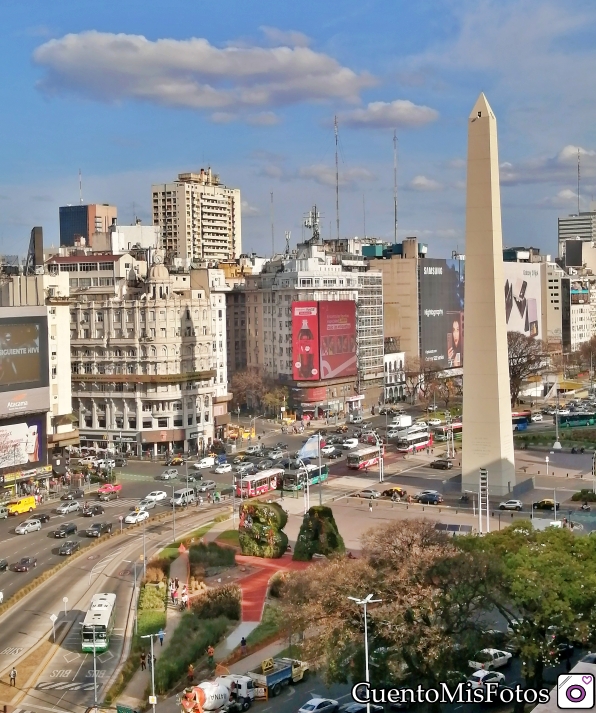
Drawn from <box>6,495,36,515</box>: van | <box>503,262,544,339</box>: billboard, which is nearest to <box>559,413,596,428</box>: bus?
<box>503,262,544,339</box>: billboard

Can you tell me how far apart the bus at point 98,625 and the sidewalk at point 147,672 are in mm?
1622

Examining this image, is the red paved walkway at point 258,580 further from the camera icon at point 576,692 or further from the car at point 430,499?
the camera icon at point 576,692

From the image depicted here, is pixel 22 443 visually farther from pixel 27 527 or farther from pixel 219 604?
pixel 219 604

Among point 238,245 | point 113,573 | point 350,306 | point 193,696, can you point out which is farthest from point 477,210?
point 238,245

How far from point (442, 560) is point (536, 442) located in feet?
191

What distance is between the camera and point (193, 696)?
30375 mm

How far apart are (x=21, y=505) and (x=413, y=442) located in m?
33.8

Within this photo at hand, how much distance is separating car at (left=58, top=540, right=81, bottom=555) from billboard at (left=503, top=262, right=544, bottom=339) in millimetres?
91248

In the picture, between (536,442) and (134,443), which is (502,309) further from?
(134,443)

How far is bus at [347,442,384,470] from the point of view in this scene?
246ft

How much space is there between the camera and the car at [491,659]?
31.3 m

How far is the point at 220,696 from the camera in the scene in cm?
3081

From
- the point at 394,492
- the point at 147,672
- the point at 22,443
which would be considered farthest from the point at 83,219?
the point at 147,672

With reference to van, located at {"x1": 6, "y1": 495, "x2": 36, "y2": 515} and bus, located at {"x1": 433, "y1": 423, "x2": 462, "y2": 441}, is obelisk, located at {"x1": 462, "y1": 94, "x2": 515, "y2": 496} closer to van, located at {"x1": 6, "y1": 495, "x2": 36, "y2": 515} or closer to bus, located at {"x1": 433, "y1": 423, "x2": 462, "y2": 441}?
van, located at {"x1": 6, "y1": 495, "x2": 36, "y2": 515}
